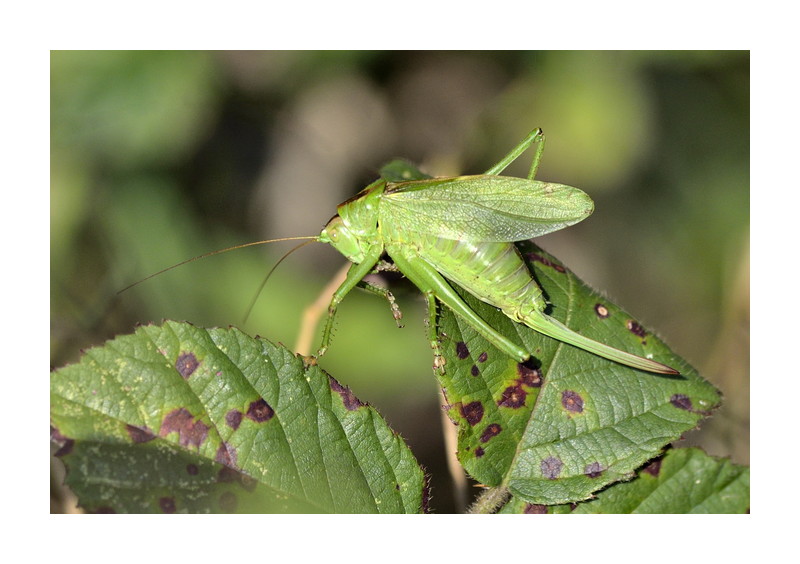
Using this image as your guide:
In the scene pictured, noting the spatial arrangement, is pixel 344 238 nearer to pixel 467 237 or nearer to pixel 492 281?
pixel 467 237

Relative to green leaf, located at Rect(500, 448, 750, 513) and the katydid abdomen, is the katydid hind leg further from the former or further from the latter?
green leaf, located at Rect(500, 448, 750, 513)

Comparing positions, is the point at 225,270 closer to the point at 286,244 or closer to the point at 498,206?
the point at 286,244

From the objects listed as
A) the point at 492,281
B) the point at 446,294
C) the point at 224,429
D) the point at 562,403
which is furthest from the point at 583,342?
the point at 224,429

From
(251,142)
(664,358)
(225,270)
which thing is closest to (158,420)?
(225,270)

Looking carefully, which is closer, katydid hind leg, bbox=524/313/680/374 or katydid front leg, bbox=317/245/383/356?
katydid hind leg, bbox=524/313/680/374

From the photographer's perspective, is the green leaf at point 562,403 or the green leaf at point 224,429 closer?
the green leaf at point 224,429

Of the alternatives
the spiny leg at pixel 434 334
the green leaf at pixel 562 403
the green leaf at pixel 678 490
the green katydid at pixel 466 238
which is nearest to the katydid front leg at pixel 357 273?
the green katydid at pixel 466 238

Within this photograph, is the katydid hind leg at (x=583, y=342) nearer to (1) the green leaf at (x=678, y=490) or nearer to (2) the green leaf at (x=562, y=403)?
(2) the green leaf at (x=562, y=403)

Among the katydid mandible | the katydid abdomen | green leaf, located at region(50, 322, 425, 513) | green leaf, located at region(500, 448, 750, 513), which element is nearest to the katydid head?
the katydid mandible
